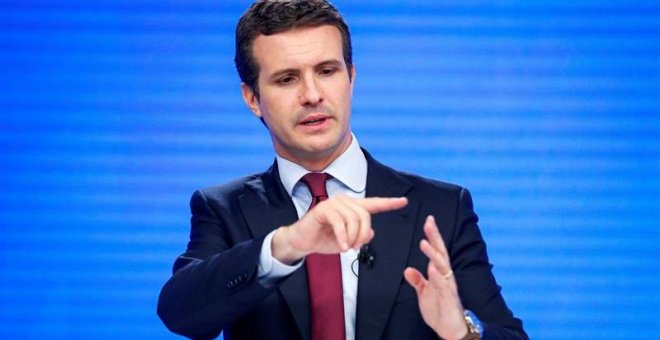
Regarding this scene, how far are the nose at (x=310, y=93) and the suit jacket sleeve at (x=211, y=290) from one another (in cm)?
39

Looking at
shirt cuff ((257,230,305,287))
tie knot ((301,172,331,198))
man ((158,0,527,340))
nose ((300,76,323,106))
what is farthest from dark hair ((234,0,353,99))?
shirt cuff ((257,230,305,287))

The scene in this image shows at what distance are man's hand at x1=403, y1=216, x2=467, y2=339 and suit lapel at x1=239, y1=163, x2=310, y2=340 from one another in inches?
14.2

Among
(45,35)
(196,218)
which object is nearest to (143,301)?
(45,35)

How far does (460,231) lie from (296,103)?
49cm

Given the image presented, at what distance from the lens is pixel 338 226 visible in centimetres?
202

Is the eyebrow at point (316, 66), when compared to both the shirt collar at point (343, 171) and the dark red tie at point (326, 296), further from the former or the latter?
the dark red tie at point (326, 296)

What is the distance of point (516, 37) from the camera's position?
3848mm

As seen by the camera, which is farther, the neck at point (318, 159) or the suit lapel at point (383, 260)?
the neck at point (318, 159)

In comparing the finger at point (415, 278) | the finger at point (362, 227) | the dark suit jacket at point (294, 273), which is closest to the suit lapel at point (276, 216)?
the dark suit jacket at point (294, 273)

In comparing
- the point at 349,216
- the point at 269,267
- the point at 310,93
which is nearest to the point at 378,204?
the point at 349,216

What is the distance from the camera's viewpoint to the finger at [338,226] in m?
2.01

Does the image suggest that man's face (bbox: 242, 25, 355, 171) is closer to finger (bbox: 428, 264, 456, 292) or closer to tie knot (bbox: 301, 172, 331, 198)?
tie knot (bbox: 301, 172, 331, 198)

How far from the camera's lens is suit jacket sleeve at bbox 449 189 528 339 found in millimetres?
2465

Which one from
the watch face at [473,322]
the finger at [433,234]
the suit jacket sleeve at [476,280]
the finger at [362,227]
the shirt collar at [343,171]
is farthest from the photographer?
the shirt collar at [343,171]
